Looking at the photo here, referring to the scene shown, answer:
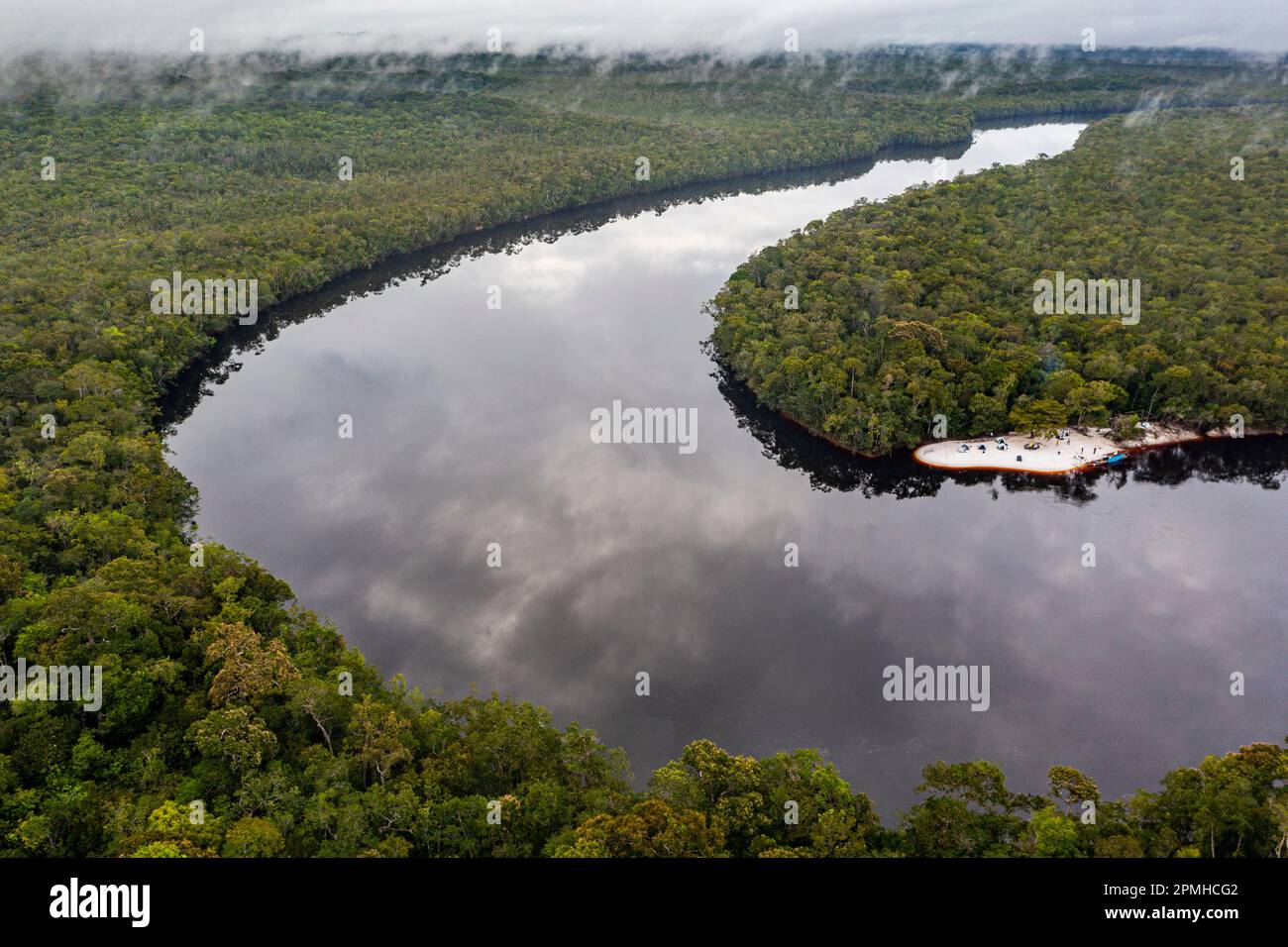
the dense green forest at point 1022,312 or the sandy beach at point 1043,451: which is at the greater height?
the dense green forest at point 1022,312

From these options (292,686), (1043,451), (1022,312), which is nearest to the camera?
(292,686)

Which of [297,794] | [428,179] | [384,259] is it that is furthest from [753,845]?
[428,179]

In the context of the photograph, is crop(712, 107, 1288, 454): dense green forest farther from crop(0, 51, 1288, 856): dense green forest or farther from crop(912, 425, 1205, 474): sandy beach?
crop(912, 425, 1205, 474): sandy beach

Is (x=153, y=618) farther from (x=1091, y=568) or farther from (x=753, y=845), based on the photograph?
(x=1091, y=568)

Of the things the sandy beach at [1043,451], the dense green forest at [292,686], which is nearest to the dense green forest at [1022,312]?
the dense green forest at [292,686]

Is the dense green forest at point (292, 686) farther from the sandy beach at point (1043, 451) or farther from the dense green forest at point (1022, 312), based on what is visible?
the sandy beach at point (1043, 451)

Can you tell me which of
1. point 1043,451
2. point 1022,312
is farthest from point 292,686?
point 1022,312

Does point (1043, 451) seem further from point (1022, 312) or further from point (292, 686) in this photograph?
point (292, 686)
